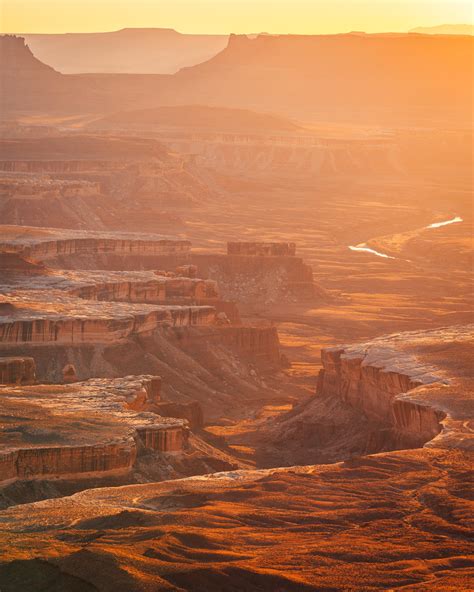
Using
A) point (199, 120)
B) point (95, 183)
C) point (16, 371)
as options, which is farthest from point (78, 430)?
point (199, 120)

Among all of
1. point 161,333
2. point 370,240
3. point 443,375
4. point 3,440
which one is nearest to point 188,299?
point 161,333

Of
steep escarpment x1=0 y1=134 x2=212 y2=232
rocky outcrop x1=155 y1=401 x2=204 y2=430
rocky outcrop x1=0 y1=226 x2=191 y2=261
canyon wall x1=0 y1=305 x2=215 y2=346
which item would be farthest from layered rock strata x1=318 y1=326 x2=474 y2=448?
steep escarpment x1=0 y1=134 x2=212 y2=232

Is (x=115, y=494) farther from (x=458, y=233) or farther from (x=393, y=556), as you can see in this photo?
(x=458, y=233)

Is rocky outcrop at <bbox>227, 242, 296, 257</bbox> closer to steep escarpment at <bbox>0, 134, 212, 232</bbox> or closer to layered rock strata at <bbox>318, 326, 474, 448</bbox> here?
steep escarpment at <bbox>0, 134, 212, 232</bbox>

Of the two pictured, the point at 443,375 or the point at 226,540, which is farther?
the point at 443,375

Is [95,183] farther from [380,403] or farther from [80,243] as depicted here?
[380,403]

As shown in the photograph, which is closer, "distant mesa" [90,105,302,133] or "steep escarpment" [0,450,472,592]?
"steep escarpment" [0,450,472,592]

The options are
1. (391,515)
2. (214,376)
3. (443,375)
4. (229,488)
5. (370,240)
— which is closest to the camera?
(391,515)
